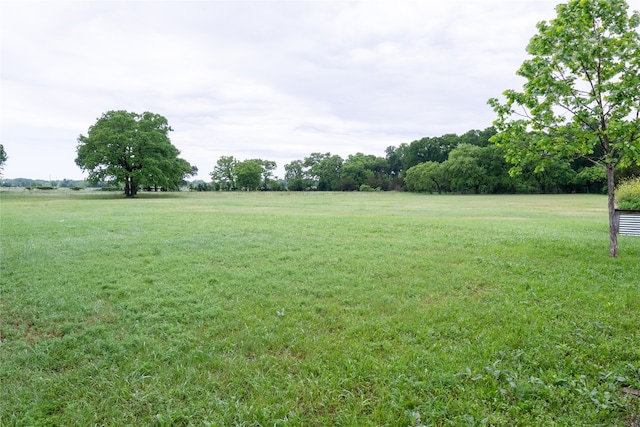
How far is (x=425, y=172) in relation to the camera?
68.8 meters

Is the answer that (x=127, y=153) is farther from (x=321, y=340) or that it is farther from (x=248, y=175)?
(x=321, y=340)

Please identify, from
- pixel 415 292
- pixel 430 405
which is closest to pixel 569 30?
pixel 415 292

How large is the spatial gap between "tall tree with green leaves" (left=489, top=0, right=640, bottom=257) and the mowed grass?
8.59ft

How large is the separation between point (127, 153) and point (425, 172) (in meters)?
50.8

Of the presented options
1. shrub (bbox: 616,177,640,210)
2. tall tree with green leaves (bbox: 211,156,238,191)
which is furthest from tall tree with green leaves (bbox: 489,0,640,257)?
tall tree with green leaves (bbox: 211,156,238,191)

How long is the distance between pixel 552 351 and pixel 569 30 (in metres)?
7.11

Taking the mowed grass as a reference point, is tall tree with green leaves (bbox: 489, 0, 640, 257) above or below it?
above

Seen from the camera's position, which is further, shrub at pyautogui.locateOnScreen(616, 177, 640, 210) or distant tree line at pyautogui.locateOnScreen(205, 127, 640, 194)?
distant tree line at pyautogui.locateOnScreen(205, 127, 640, 194)

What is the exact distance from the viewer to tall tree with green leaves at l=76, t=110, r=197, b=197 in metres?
41.2

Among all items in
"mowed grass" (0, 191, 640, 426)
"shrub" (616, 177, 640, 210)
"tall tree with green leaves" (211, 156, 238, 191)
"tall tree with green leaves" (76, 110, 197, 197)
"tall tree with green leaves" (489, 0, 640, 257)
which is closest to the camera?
"mowed grass" (0, 191, 640, 426)

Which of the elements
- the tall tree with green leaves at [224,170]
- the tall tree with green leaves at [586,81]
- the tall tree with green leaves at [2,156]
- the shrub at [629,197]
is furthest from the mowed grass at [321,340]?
the tall tree with green leaves at [224,170]

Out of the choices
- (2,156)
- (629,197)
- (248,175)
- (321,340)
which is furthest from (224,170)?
(321,340)

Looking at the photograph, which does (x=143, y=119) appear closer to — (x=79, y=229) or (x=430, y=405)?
(x=79, y=229)

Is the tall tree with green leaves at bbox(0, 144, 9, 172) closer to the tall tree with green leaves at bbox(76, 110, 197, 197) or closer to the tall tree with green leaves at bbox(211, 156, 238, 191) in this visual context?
the tall tree with green leaves at bbox(76, 110, 197, 197)
